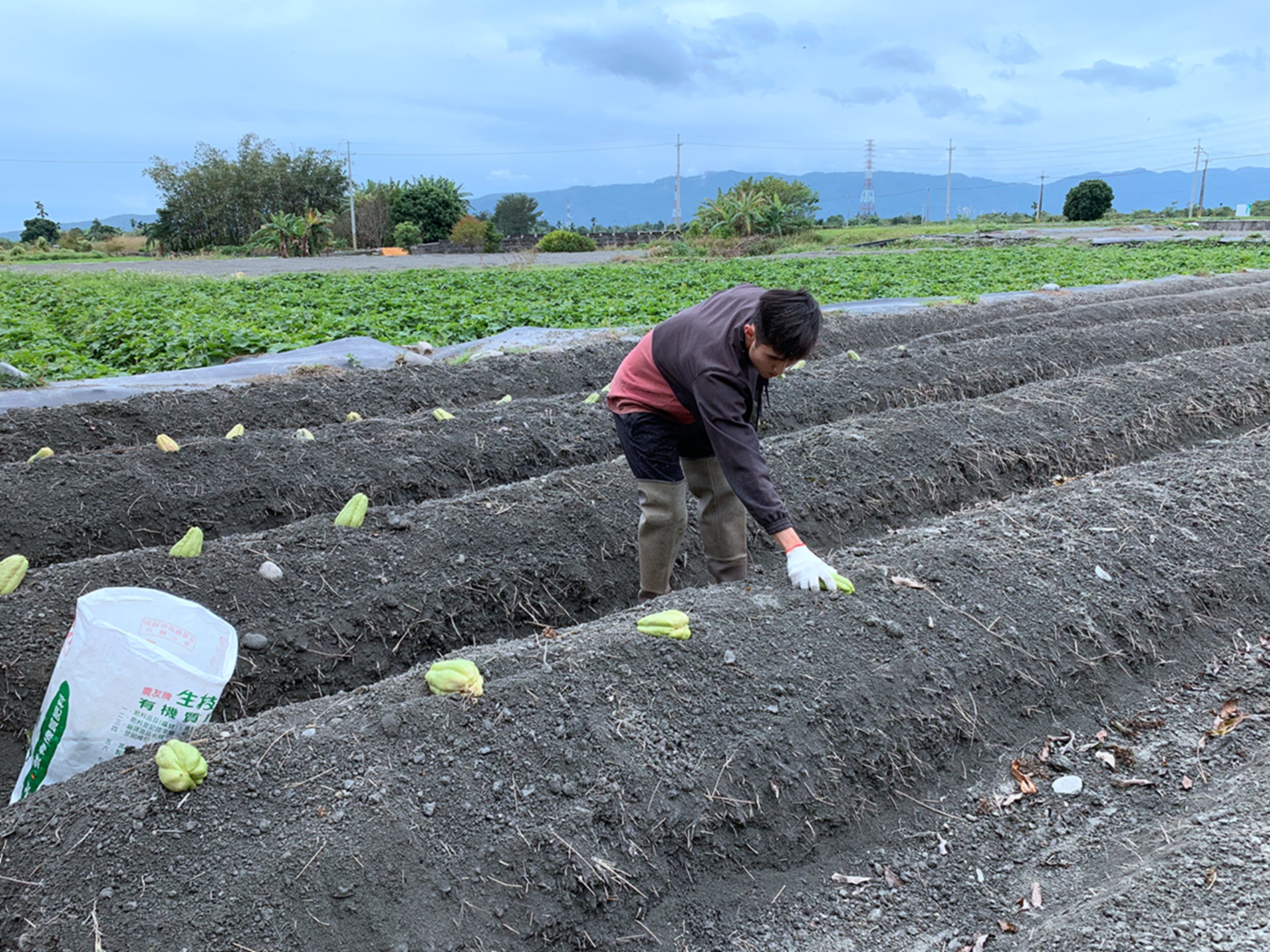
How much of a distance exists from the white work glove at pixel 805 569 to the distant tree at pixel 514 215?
6095 centimetres

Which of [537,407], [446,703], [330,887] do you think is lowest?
[330,887]

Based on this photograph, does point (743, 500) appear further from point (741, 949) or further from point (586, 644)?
point (741, 949)

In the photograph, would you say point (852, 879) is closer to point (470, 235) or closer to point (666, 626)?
point (666, 626)

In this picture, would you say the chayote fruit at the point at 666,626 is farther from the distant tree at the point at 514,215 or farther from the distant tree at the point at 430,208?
the distant tree at the point at 514,215

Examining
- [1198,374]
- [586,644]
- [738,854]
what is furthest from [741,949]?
[1198,374]

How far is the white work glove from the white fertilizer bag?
202 cm

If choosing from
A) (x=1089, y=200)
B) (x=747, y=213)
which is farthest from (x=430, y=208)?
(x=1089, y=200)

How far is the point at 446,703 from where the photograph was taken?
9.55ft

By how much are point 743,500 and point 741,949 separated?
1.47 meters

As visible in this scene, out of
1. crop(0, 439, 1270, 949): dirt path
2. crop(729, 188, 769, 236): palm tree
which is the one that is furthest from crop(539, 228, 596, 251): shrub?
crop(0, 439, 1270, 949): dirt path

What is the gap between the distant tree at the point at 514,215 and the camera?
61.9 m

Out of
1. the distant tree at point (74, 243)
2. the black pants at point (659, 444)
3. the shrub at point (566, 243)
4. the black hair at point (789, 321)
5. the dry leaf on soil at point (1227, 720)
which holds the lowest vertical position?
the dry leaf on soil at point (1227, 720)

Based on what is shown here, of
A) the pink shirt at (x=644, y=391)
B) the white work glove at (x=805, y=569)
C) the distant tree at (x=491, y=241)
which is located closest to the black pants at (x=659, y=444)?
the pink shirt at (x=644, y=391)

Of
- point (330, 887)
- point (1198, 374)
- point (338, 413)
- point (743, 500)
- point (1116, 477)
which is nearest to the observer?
point (330, 887)
